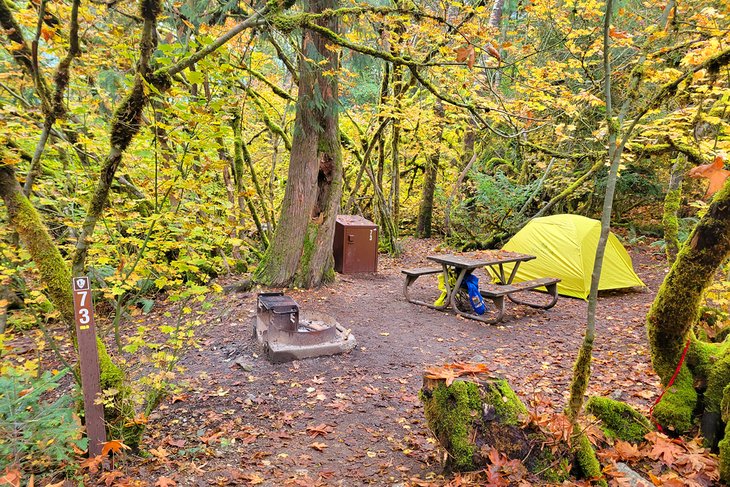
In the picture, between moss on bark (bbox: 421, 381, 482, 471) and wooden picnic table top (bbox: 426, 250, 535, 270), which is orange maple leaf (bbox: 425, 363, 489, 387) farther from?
wooden picnic table top (bbox: 426, 250, 535, 270)

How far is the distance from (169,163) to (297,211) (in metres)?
4.15

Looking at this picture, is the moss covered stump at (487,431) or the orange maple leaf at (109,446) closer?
Result: the moss covered stump at (487,431)

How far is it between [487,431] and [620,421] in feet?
4.61

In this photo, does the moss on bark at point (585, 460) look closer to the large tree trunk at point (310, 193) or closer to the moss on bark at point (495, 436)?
the moss on bark at point (495, 436)

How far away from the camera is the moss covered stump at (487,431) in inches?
112

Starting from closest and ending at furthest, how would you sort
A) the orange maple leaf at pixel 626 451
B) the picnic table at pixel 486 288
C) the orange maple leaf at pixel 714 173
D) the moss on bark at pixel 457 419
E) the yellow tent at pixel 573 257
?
the orange maple leaf at pixel 714 173, the moss on bark at pixel 457 419, the orange maple leaf at pixel 626 451, the picnic table at pixel 486 288, the yellow tent at pixel 573 257

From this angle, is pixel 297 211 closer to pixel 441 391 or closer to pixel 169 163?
pixel 169 163

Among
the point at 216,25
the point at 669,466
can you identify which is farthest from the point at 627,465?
the point at 216,25

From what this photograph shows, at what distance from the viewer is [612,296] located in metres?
8.95

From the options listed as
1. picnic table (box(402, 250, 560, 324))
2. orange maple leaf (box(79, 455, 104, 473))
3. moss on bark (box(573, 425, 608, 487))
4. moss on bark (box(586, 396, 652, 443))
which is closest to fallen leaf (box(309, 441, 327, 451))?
orange maple leaf (box(79, 455, 104, 473))

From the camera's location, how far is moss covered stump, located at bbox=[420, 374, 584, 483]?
2.86 meters

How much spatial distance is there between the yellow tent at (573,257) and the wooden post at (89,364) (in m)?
8.54

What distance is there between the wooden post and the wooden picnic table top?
18.5ft

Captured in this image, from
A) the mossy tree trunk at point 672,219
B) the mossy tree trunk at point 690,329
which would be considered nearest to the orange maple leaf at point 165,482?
the mossy tree trunk at point 690,329
